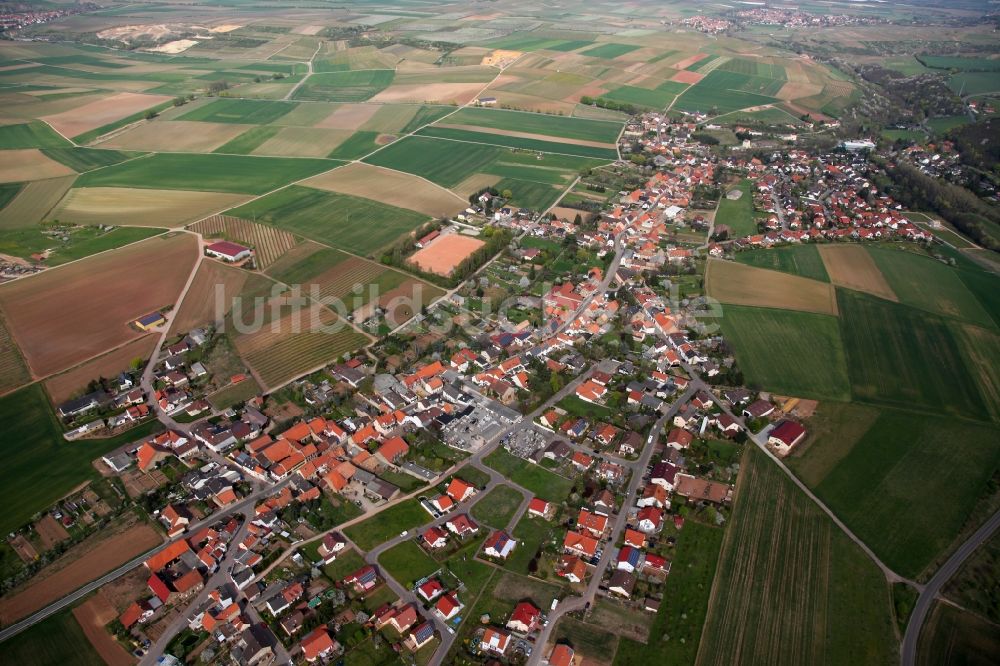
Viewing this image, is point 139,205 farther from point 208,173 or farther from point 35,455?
point 35,455

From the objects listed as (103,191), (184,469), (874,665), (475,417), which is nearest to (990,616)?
(874,665)

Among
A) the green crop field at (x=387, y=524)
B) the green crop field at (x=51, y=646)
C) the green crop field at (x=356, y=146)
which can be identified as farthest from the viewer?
the green crop field at (x=356, y=146)

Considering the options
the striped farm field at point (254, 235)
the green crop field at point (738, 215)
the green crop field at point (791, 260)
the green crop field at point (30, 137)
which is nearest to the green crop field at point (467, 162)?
the green crop field at point (738, 215)

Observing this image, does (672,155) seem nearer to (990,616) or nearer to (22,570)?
(990,616)

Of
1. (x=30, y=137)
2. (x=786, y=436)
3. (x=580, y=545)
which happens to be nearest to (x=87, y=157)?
(x=30, y=137)

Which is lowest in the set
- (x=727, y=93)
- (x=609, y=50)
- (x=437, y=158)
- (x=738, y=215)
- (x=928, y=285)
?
(x=738, y=215)

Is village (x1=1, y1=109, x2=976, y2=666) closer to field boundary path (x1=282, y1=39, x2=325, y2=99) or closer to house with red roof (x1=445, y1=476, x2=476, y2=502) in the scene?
house with red roof (x1=445, y1=476, x2=476, y2=502)

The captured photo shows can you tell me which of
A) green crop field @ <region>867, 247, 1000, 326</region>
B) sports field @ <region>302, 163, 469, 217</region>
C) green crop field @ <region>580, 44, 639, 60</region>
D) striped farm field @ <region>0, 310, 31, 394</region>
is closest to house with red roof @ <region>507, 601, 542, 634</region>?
striped farm field @ <region>0, 310, 31, 394</region>

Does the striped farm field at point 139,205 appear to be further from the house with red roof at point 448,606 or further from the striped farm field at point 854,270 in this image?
the striped farm field at point 854,270
